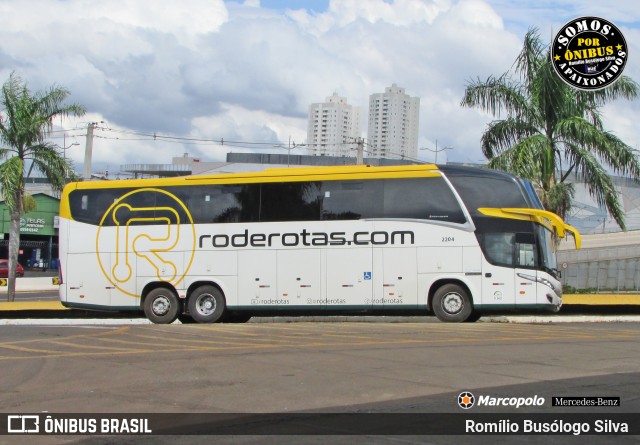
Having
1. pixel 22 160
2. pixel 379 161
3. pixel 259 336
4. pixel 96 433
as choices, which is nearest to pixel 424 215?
pixel 259 336

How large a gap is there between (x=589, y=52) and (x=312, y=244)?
8.28 metres

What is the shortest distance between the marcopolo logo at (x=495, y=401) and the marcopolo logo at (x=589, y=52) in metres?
12.6

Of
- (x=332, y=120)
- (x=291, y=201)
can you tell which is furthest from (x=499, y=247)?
(x=332, y=120)

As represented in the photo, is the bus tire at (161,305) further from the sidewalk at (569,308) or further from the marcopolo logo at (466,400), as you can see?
the marcopolo logo at (466,400)

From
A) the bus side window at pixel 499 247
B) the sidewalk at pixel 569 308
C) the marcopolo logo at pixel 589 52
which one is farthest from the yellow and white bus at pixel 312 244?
the marcopolo logo at pixel 589 52

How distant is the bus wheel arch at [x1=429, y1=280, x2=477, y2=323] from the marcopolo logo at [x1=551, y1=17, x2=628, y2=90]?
20.8ft

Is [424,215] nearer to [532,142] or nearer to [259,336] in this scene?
[259,336]

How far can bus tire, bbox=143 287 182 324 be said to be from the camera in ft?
74.0

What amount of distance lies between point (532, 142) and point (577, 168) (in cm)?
220

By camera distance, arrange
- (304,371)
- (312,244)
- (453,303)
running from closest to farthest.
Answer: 1. (304,371)
2. (453,303)
3. (312,244)

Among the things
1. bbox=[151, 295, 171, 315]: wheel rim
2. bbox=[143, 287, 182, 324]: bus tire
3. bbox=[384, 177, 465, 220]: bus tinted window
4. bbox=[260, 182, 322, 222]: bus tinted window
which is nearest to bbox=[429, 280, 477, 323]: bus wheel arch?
bbox=[384, 177, 465, 220]: bus tinted window

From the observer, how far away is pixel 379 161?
90.5m

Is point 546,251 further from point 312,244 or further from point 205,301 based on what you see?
point 205,301

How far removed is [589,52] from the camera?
21375mm
